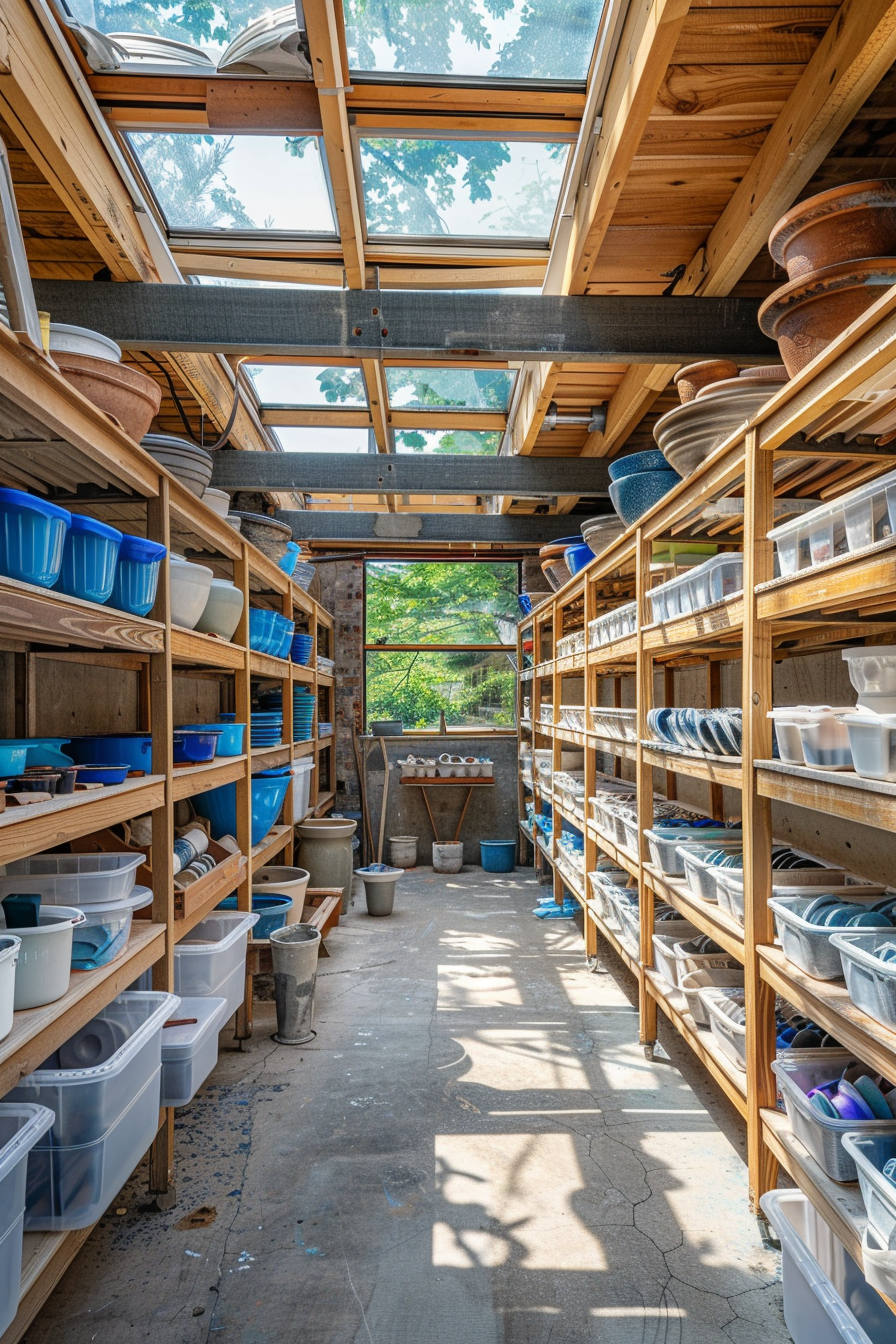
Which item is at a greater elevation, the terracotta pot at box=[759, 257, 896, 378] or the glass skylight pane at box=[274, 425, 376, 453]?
the glass skylight pane at box=[274, 425, 376, 453]

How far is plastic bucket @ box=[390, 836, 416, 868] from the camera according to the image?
7148mm

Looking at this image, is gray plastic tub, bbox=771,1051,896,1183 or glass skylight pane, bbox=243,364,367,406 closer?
gray plastic tub, bbox=771,1051,896,1183

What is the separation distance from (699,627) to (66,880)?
1.99m

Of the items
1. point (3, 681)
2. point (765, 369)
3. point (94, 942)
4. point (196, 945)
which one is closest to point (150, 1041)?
point (94, 942)

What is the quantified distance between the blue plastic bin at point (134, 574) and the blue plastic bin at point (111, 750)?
440 mm

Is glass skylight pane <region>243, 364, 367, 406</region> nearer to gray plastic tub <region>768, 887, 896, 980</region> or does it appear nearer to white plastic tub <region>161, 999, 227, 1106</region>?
white plastic tub <region>161, 999, 227, 1106</region>

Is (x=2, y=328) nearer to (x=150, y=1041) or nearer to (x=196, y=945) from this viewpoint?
(x=150, y=1041)

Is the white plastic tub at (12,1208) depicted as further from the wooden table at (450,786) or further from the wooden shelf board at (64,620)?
the wooden table at (450,786)

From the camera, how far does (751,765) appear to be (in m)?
2.12

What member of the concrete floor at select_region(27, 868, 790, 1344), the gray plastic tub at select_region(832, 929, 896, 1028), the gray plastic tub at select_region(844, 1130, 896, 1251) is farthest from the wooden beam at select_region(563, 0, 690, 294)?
the concrete floor at select_region(27, 868, 790, 1344)

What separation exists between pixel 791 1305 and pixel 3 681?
2.58 m

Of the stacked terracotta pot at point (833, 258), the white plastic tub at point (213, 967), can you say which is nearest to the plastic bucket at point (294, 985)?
the white plastic tub at point (213, 967)

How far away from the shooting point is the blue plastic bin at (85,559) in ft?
6.08

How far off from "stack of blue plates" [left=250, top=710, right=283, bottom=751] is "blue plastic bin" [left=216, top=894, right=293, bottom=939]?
2.57ft
